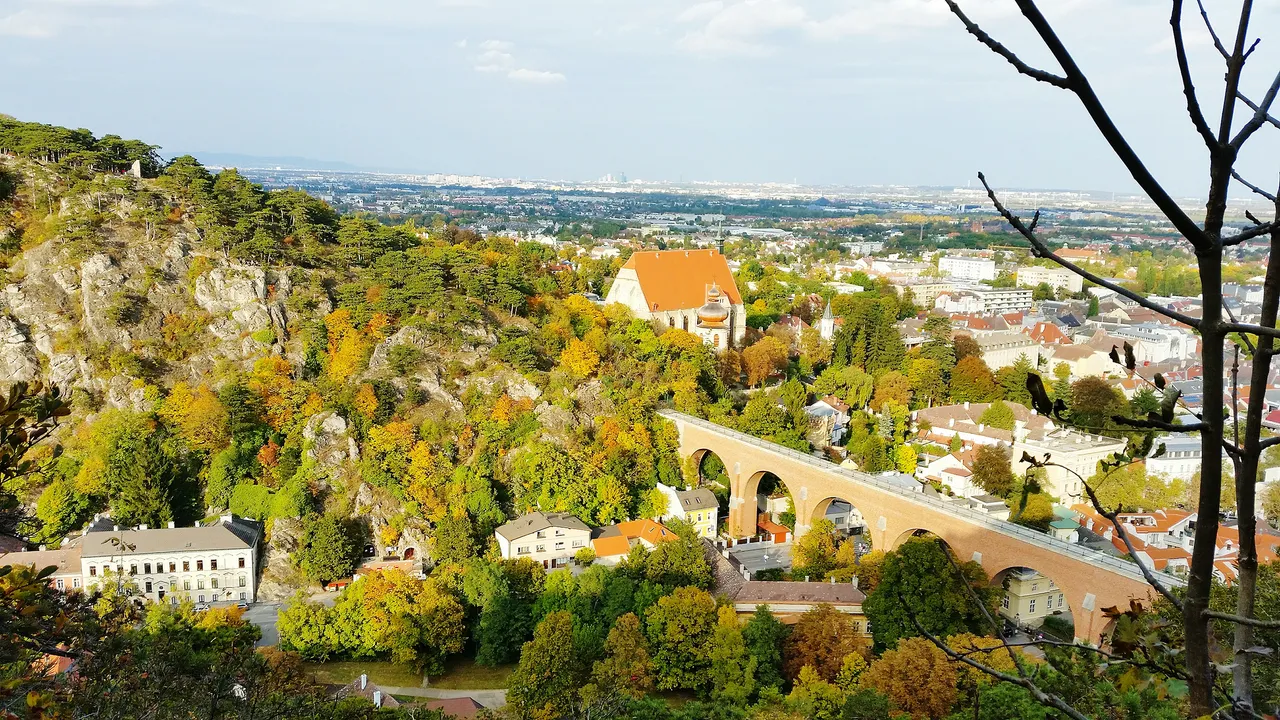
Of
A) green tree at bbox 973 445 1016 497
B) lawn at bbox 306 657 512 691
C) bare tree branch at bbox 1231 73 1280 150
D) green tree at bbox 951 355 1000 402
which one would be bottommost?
lawn at bbox 306 657 512 691

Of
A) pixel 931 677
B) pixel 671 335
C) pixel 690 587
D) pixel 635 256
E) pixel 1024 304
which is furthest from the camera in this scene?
pixel 1024 304

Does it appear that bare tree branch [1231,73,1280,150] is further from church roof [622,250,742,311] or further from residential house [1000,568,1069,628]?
church roof [622,250,742,311]

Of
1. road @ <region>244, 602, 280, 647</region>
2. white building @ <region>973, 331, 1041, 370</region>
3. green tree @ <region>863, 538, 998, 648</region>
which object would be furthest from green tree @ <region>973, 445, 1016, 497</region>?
road @ <region>244, 602, 280, 647</region>

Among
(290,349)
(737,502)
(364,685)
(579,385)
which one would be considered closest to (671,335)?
(579,385)

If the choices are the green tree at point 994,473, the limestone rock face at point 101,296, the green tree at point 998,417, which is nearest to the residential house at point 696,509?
the green tree at point 994,473

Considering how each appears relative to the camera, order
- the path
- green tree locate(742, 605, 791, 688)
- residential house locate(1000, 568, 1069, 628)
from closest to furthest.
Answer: green tree locate(742, 605, 791, 688), the path, residential house locate(1000, 568, 1069, 628)

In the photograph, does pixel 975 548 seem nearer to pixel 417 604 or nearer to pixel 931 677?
pixel 931 677

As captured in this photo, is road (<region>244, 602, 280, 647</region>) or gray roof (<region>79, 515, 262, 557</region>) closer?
road (<region>244, 602, 280, 647</region>)

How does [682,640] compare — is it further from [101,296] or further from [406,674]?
[101,296]
